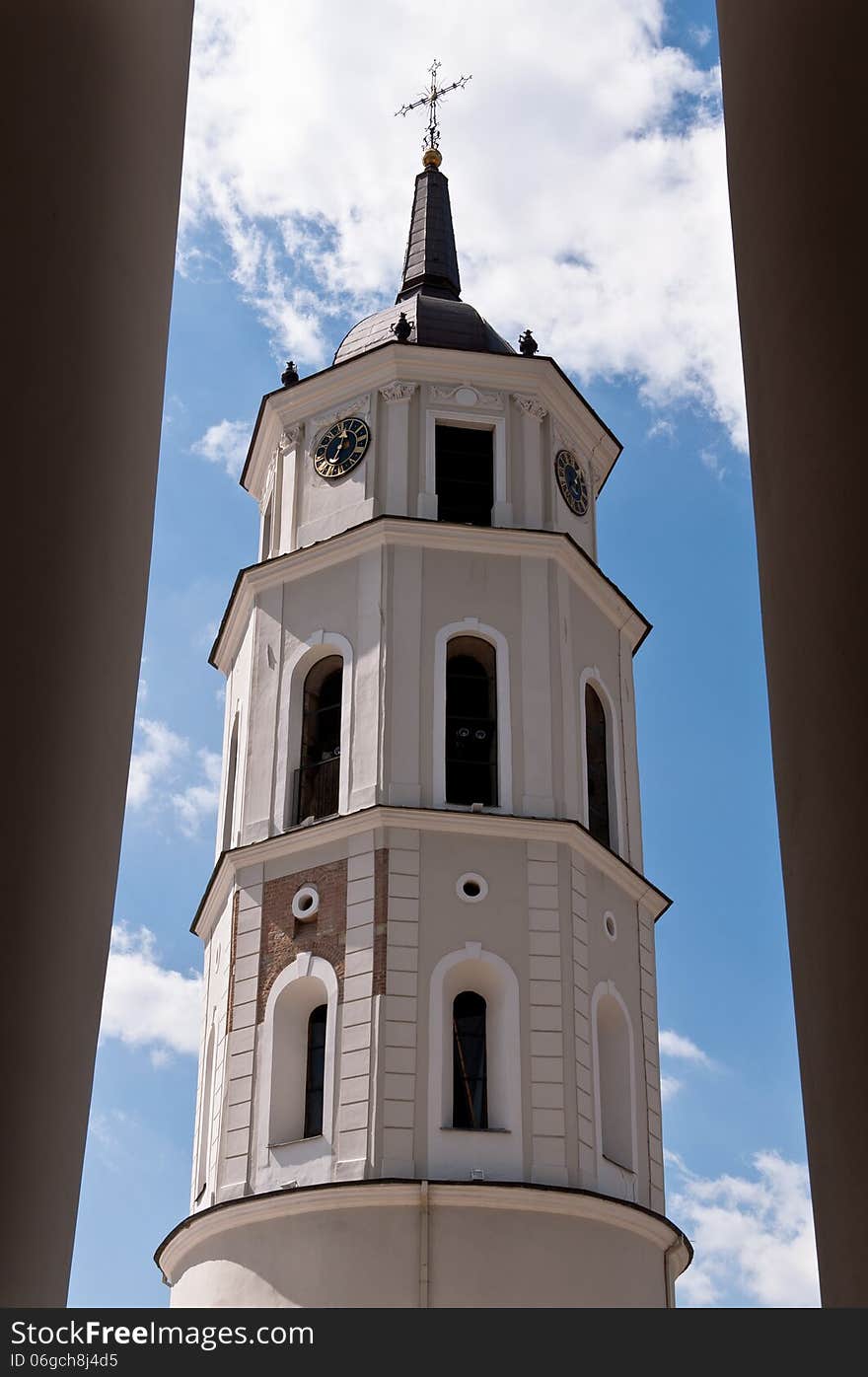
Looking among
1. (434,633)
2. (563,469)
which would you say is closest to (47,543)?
(434,633)

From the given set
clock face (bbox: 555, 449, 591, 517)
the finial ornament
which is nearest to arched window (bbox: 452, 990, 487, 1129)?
clock face (bbox: 555, 449, 591, 517)

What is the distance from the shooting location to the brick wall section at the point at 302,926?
996 inches

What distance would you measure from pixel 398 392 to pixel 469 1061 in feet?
34.4

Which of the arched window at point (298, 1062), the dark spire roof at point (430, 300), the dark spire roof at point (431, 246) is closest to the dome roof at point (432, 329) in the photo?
the dark spire roof at point (430, 300)

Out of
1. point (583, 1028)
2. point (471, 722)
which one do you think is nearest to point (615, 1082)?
point (583, 1028)

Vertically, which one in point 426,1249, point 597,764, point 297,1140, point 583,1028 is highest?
point 597,764

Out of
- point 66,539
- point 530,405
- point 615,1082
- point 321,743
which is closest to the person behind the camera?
point 66,539

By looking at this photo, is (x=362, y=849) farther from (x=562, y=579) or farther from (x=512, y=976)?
(x=562, y=579)

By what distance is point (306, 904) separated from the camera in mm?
25812

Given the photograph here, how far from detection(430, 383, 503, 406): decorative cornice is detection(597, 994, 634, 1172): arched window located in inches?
370

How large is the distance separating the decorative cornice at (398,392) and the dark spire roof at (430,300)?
688mm

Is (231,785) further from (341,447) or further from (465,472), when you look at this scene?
(465,472)

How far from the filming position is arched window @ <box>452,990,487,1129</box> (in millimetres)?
24359

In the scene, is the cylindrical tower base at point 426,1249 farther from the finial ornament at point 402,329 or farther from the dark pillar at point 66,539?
the dark pillar at point 66,539
